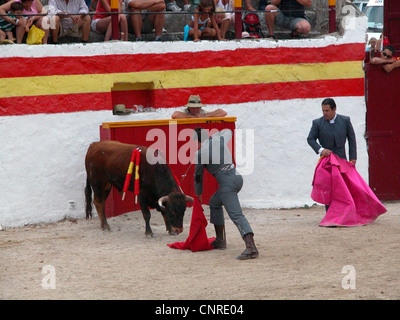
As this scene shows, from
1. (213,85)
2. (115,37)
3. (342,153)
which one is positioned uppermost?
(115,37)

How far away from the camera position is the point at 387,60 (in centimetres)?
1262

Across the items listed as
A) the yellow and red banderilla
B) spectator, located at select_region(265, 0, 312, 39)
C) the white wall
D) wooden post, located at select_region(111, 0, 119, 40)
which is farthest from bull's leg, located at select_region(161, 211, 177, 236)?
spectator, located at select_region(265, 0, 312, 39)

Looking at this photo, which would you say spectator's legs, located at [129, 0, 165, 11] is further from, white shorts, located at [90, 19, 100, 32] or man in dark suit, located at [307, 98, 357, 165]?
man in dark suit, located at [307, 98, 357, 165]

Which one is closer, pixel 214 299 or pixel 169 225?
pixel 214 299

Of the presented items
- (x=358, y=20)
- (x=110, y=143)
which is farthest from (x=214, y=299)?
(x=358, y=20)

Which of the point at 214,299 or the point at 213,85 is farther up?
the point at 213,85

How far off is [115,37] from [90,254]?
12.2 feet

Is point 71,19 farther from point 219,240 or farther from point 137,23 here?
point 219,240

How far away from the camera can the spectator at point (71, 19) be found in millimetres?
11672

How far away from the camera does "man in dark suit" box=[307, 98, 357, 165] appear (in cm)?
1054

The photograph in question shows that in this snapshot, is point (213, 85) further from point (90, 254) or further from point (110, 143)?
point (90, 254)

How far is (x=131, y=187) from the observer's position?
10406 millimetres

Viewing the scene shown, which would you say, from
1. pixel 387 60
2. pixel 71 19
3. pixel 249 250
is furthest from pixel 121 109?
pixel 387 60

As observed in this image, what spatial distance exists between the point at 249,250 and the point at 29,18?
484 cm
